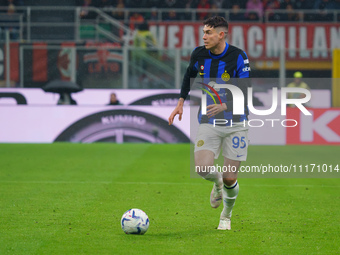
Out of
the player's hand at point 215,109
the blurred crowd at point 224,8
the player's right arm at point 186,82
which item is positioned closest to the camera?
the player's hand at point 215,109

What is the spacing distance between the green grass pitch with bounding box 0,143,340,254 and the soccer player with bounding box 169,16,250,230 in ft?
1.87

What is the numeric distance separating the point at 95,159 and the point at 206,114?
7.76 m

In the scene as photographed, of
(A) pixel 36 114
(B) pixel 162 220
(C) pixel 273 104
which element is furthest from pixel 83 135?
(B) pixel 162 220

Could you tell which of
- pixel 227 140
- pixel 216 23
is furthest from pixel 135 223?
pixel 216 23

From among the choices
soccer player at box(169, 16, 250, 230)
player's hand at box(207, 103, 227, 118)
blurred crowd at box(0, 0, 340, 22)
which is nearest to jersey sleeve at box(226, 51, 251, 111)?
soccer player at box(169, 16, 250, 230)

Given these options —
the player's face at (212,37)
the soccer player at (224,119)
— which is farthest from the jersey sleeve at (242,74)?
the player's face at (212,37)

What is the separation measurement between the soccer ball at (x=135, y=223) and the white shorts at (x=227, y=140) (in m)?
0.98

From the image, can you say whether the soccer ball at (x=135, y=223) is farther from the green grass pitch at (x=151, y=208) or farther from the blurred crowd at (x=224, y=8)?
the blurred crowd at (x=224, y=8)

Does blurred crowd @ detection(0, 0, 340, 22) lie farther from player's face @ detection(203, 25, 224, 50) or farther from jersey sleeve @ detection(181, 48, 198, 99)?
player's face @ detection(203, 25, 224, 50)

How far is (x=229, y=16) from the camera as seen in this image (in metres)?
24.0

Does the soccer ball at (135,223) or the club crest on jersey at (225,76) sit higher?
the club crest on jersey at (225,76)

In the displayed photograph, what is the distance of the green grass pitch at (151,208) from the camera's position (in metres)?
5.89

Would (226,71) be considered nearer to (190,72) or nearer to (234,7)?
(190,72)

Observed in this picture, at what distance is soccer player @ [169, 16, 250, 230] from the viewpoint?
661 centimetres
